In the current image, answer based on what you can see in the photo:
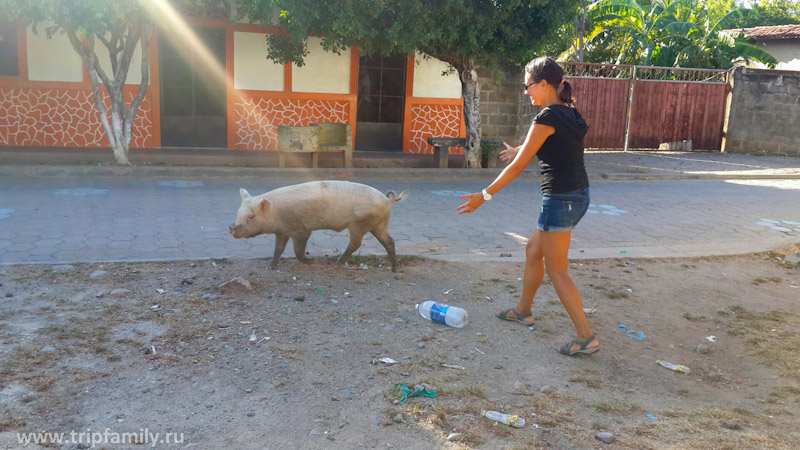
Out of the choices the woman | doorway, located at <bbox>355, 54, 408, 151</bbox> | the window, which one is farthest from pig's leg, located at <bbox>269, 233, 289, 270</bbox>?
the window

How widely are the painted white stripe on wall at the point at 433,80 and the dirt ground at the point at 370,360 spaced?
389 inches

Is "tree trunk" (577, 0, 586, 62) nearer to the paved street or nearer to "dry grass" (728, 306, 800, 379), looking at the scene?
the paved street

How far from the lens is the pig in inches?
212

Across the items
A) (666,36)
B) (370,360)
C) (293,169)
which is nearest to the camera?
(370,360)

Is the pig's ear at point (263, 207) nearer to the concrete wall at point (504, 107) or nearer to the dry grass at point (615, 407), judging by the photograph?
the dry grass at point (615, 407)

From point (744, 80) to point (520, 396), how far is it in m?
18.8

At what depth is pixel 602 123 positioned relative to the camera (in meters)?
18.3

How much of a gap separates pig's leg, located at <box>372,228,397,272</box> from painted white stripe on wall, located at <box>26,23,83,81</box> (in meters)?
10.3

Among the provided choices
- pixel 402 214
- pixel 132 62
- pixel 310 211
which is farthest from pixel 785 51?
pixel 310 211

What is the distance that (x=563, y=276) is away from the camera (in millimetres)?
4332

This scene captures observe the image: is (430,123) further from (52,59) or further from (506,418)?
(506,418)

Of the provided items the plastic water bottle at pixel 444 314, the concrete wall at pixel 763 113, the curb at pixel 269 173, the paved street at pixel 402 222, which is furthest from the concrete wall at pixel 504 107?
the plastic water bottle at pixel 444 314

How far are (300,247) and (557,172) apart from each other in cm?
257

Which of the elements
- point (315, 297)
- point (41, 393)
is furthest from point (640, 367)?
point (41, 393)
